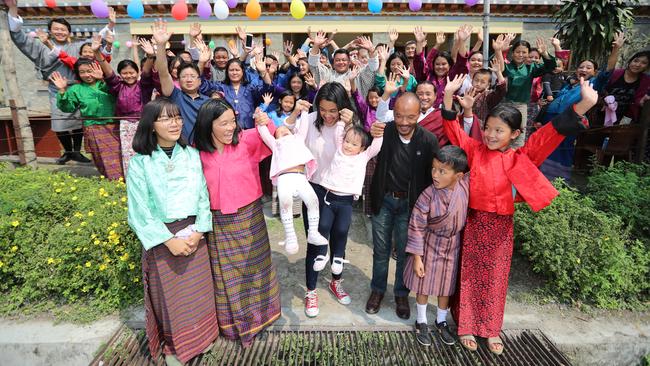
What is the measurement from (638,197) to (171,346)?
4.56 m

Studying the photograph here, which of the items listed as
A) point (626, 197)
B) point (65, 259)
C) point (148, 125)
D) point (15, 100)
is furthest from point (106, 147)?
point (626, 197)

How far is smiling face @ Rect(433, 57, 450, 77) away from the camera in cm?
460

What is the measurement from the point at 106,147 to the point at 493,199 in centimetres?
465

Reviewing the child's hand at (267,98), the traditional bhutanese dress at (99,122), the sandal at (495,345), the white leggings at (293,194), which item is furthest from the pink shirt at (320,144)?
the traditional bhutanese dress at (99,122)

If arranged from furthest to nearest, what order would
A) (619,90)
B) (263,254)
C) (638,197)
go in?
(619,90) < (638,197) < (263,254)

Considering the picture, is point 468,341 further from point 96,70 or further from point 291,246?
point 96,70

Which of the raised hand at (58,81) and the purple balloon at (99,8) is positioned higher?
the purple balloon at (99,8)

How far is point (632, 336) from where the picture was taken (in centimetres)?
308

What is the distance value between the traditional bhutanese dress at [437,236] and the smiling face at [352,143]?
0.61 metres

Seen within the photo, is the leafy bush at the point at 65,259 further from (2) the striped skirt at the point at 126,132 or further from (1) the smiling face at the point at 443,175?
(1) the smiling face at the point at 443,175

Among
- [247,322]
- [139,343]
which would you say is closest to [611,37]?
[247,322]

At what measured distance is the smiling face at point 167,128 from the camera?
2.48 m

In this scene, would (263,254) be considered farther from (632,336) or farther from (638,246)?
(638,246)

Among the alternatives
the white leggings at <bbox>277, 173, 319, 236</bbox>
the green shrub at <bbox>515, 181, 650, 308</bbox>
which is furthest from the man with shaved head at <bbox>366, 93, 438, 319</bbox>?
the green shrub at <bbox>515, 181, 650, 308</bbox>
